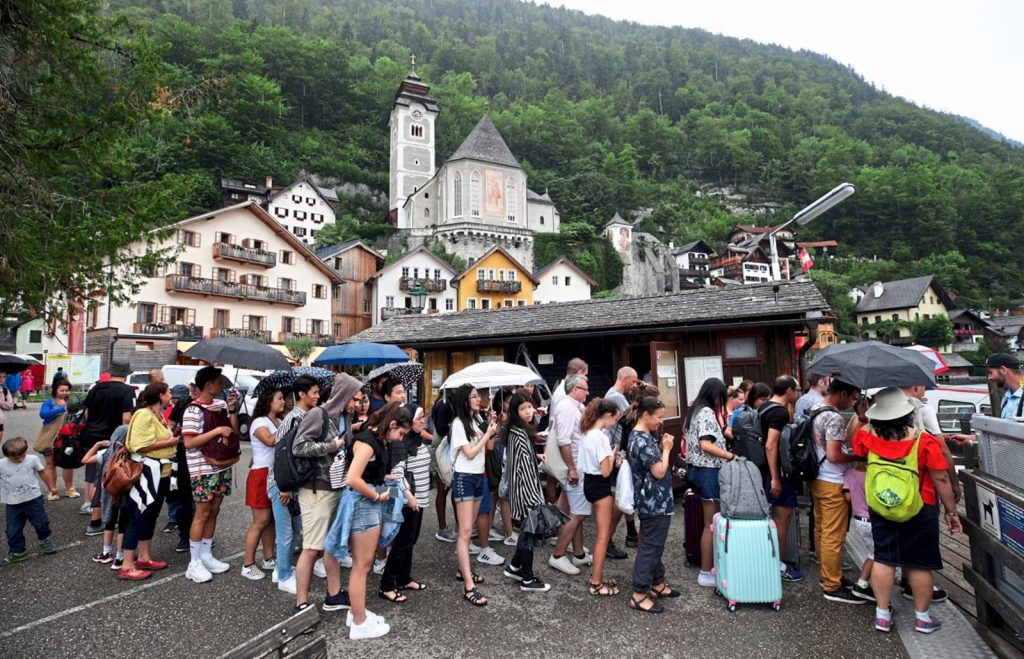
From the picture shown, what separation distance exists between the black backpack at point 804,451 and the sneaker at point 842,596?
0.88m

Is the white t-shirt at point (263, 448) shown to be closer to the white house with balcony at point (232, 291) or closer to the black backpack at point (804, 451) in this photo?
the black backpack at point (804, 451)

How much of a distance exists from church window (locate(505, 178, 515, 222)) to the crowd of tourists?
5225 centimetres

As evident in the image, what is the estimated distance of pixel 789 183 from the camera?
90.3 m

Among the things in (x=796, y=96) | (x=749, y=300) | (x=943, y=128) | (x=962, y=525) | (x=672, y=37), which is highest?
(x=672, y=37)

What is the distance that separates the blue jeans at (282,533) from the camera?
4254 mm

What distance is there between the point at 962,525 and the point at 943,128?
144509mm

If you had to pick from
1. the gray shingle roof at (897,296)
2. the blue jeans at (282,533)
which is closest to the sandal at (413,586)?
the blue jeans at (282,533)

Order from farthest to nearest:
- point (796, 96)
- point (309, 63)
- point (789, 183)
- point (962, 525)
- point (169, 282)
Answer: point (796, 96) < point (789, 183) < point (309, 63) < point (169, 282) < point (962, 525)

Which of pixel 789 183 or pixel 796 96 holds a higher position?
pixel 796 96

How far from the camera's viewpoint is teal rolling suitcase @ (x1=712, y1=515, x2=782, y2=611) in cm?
397

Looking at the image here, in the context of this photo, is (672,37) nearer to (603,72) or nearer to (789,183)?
(603,72)

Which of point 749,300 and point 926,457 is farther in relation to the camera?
point 749,300

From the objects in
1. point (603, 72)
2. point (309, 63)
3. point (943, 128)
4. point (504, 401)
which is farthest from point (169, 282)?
point (943, 128)

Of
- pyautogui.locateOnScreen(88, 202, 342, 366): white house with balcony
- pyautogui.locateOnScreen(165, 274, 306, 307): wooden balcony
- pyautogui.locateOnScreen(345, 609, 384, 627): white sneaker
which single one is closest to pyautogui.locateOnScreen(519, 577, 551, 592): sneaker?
pyautogui.locateOnScreen(345, 609, 384, 627): white sneaker
